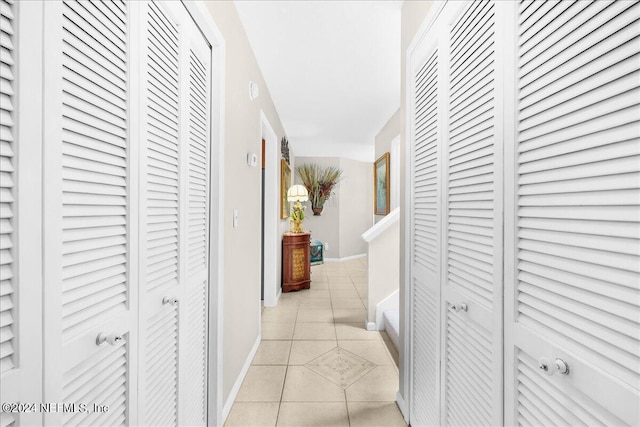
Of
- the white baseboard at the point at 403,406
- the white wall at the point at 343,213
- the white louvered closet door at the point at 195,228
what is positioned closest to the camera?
the white louvered closet door at the point at 195,228

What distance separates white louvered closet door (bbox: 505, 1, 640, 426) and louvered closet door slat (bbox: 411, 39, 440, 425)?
0.60 m

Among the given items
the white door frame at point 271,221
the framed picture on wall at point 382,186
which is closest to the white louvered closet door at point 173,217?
the white door frame at point 271,221

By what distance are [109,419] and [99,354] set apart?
0.64 ft

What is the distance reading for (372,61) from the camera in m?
2.74

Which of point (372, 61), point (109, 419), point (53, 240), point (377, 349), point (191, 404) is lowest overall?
point (377, 349)

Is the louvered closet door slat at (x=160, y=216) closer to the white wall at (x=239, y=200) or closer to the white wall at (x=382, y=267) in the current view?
the white wall at (x=239, y=200)

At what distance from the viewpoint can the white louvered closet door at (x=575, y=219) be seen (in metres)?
0.57

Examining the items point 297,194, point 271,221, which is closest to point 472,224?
point 271,221

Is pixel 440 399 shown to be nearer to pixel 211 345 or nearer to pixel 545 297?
pixel 545 297

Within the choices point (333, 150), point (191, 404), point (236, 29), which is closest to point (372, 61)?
point (236, 29)

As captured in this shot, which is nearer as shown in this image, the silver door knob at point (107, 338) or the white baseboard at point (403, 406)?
the silver door knob at point (107, 338)

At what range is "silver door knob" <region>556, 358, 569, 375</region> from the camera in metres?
0.68

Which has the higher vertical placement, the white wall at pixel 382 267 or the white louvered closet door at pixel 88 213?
the white louvered closet door at pixel 88 213

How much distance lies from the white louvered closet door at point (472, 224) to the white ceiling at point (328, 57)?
3.37 feet
